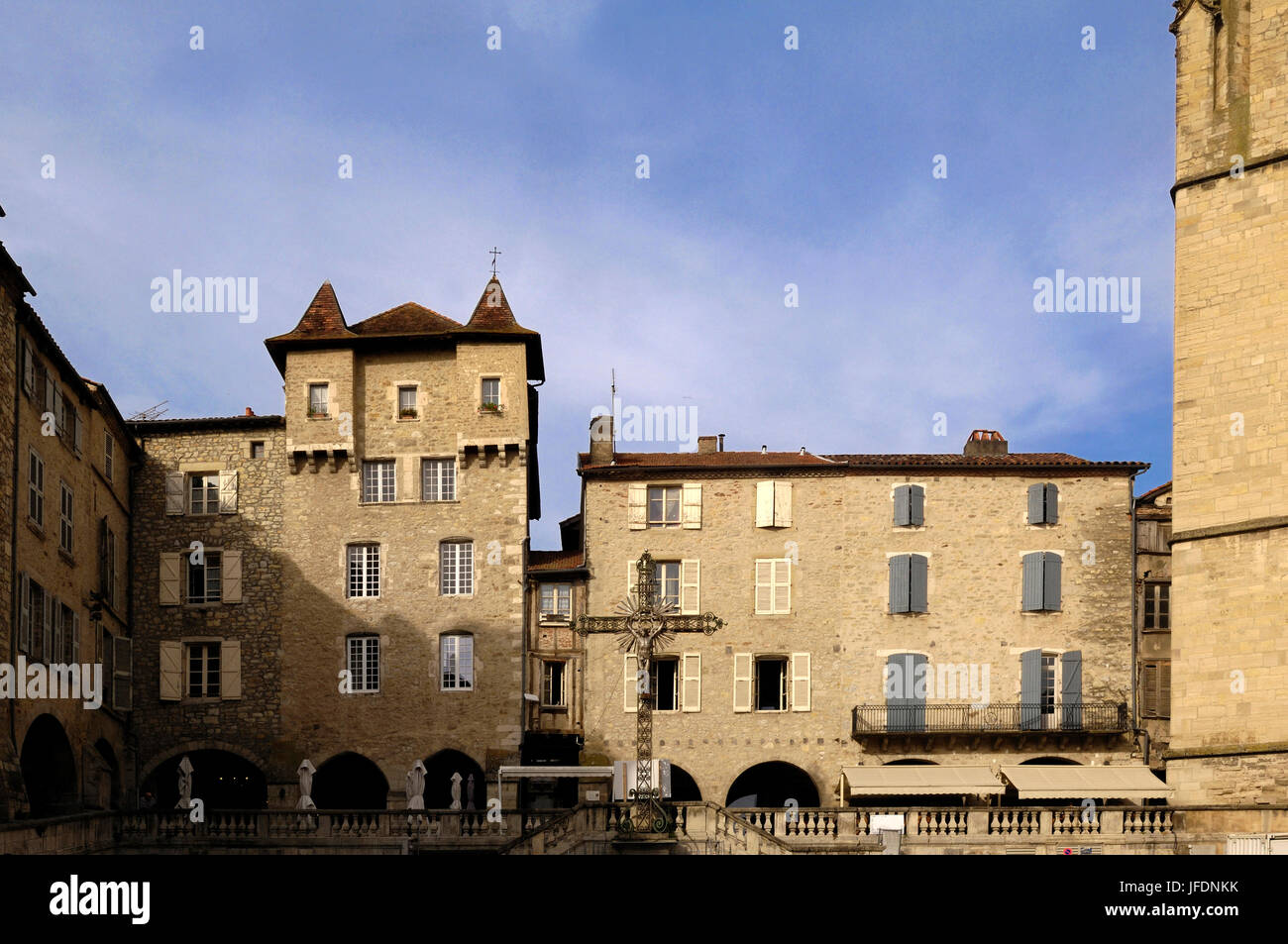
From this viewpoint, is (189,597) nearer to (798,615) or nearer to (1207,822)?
(798,615)

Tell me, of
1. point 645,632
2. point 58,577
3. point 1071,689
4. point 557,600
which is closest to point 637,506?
point 557,600

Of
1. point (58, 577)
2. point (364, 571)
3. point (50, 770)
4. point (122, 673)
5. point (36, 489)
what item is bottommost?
point (50, 770)

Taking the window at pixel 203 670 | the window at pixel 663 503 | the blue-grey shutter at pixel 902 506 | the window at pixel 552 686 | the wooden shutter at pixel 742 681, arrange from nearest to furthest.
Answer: the wooden shutter at pixel 742 681 → the window at pixel 552 686 → the window at pixel 203 670 → the blue-grey shutter at pixel 902 506 → the window at pixel 663 503

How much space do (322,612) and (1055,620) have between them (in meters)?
18.3

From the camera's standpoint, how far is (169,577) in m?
42.0

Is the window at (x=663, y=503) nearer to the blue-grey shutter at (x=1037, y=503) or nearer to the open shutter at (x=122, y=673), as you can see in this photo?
the blue-grey shutter at (x=1037, y=503)

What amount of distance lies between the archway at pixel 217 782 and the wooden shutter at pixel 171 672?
5.26ft

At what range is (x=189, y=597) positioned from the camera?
42156mm

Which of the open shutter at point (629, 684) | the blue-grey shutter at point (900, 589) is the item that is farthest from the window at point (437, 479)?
the blue-grey shutter at point (900, 589)

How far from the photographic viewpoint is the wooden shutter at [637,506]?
4209cm

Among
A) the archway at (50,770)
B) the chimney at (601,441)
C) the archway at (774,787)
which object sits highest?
the chimney at (601,441)

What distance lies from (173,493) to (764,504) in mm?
15214

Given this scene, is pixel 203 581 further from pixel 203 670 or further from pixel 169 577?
pixel 203 670
